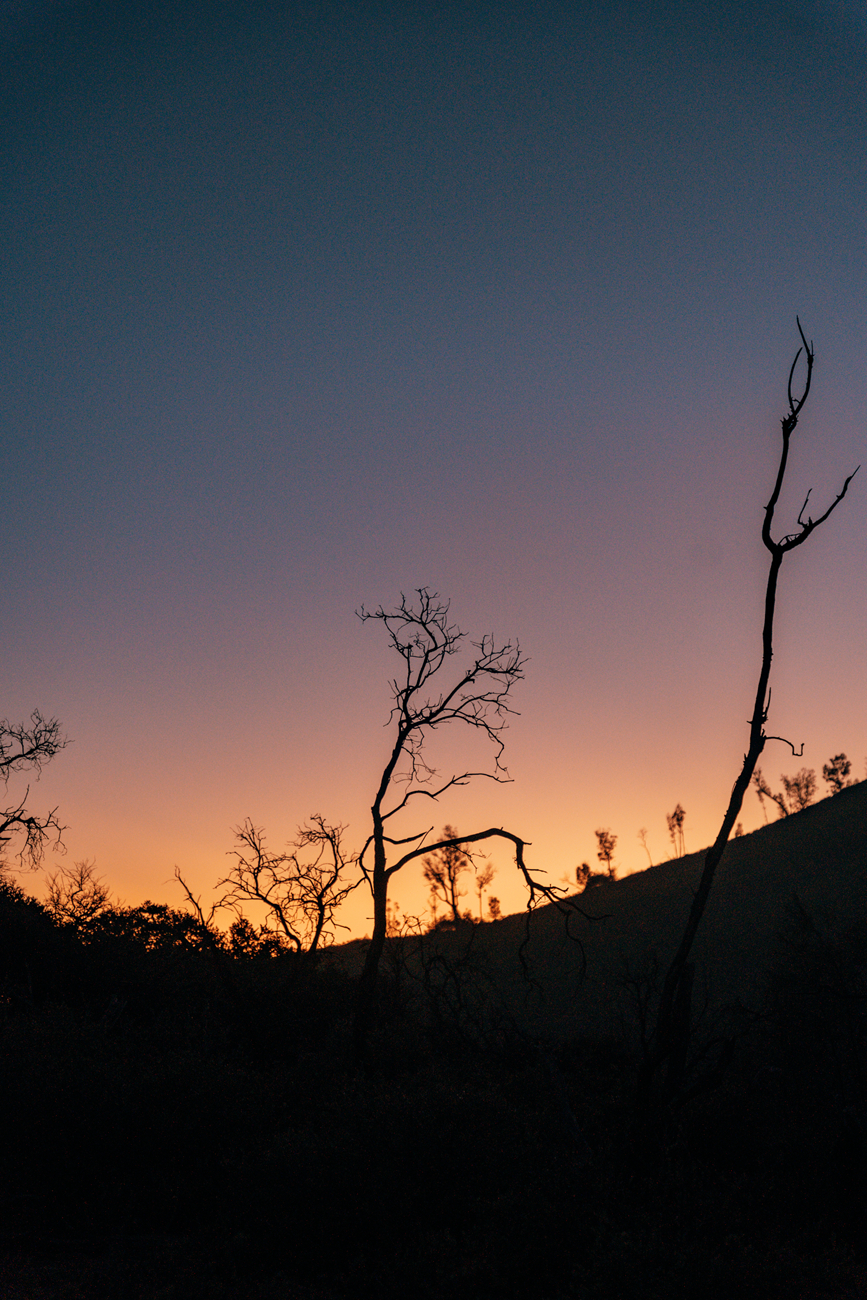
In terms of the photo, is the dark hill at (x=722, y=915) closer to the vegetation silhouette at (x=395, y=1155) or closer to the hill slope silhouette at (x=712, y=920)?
the hill slope silhouette at (x=712, y=920)

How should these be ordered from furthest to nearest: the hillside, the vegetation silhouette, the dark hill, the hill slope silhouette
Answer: the dark hill, the hillside, the hill slope silhouette, the vegetation silhouette

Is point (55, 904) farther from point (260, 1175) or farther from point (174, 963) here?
point (260, 1175)

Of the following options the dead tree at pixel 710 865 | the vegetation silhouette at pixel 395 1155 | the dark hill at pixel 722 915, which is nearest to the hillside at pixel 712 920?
the dark hill at pixel 722 915

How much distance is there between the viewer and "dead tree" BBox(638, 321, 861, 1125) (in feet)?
34.2

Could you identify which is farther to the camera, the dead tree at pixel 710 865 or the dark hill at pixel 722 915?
the dark hill at pixel 722 915

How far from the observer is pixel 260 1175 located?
31.3 feet

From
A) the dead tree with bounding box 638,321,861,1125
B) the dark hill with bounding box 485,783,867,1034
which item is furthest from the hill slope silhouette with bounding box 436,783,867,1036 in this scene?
the dead tree with bounding box 638,321,861,1125

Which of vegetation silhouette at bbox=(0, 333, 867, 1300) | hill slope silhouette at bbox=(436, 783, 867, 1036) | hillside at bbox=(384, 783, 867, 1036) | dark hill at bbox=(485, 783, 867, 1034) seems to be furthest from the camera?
dark hill at bbox=(485, 783, 867, 1034)

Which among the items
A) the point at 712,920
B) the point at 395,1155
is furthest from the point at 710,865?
the point at 712,920

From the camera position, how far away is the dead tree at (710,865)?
10.4 m

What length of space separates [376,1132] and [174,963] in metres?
14.7

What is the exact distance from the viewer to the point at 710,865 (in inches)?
443

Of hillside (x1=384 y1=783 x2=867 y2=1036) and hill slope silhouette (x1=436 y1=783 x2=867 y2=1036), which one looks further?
hillside (x1=384 y1=783 x2=867 y2=1036)

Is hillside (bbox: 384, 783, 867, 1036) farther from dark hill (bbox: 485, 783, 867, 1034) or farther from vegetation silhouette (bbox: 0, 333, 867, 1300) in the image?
vegetation silhouette (bbox: 0, 333, 867, 1300)
